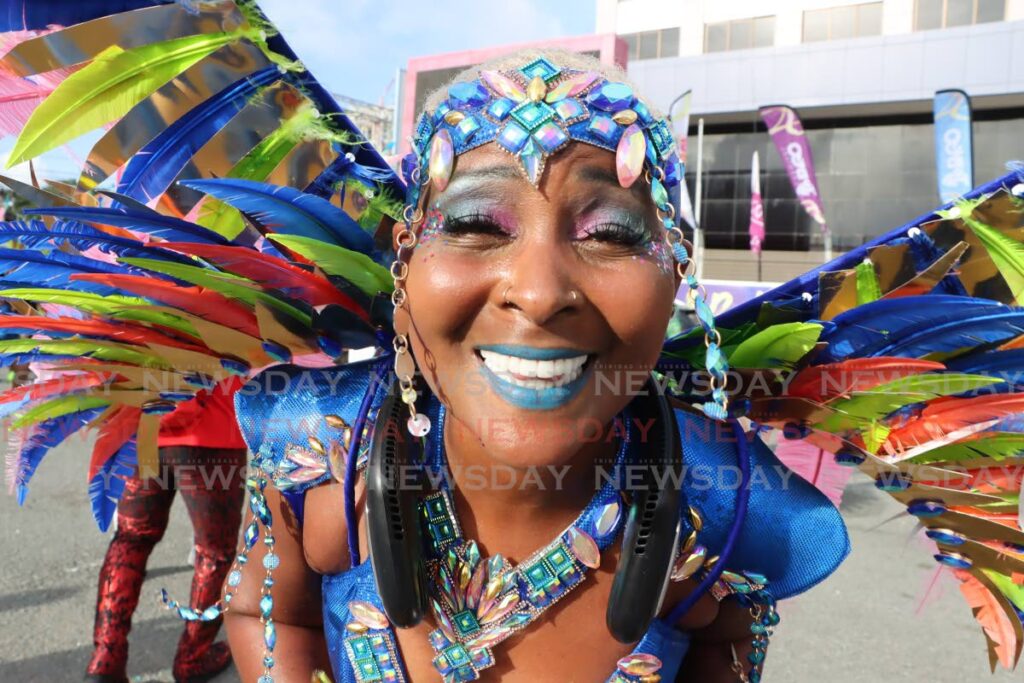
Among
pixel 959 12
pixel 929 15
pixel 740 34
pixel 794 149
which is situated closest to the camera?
pixel 794 149

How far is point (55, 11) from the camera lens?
1.15 meters

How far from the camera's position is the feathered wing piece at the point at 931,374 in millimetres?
1290

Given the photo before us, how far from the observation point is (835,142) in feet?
67.7

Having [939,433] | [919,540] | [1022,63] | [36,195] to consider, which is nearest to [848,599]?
[919,540]

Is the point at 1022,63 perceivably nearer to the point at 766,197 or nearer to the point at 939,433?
the point at 766,197

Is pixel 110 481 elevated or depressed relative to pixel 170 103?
depressed

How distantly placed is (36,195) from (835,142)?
22.3 meters

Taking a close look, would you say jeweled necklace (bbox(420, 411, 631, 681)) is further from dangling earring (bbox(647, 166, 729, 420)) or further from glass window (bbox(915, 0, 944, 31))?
glass window (bbox(915, 0, 944, 31))

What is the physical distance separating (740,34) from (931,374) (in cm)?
2181

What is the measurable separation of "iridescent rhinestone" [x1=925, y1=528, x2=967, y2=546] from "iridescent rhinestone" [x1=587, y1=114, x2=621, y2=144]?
0.96 m

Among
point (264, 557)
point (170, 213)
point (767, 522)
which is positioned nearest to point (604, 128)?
point (767, 522)

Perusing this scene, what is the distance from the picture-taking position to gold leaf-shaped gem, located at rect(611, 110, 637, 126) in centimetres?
110

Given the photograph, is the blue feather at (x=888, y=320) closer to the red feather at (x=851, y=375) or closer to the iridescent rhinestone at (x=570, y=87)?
the red feather at (x=851, y=375)

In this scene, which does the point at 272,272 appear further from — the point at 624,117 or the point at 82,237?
the point at 624,117
